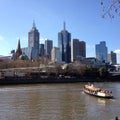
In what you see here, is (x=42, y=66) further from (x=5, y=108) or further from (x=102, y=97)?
(x=5, y=108)

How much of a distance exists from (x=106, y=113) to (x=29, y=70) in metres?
132

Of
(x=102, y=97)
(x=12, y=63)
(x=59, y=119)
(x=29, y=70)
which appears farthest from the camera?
(x=12, y=63)

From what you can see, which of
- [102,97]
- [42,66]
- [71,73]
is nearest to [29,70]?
[42,66]

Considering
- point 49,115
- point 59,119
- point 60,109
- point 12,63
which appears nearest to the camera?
point 59,119

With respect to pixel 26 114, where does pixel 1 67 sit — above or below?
above

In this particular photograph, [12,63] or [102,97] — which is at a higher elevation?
[12,63]

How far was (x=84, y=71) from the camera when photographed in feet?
560

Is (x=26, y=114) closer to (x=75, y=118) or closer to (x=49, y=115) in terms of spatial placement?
(x=49, y=115)

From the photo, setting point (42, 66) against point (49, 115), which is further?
point (42, 66)

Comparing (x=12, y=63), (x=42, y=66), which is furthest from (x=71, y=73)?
(x=12, y=63)

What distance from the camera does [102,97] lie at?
57.2 metres

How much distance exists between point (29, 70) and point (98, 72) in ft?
128

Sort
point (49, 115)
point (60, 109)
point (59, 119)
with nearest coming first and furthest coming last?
1. point (59, 119)
2. point (49, 115)
3. point (60, 109)

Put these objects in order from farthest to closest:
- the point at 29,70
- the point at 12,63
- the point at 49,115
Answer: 1. the point at 12,63
2. the point at 29,70
3. the point at 49,115
